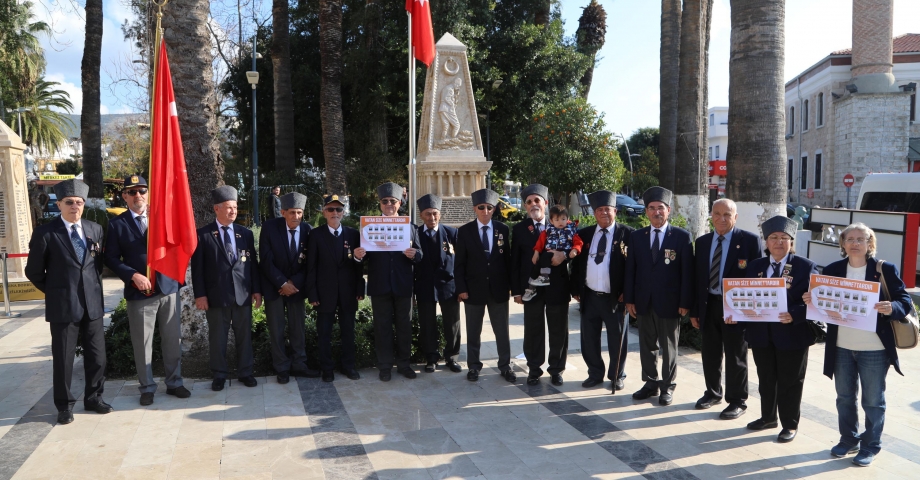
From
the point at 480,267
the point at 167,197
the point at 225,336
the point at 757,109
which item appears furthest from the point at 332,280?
the point at 757,109

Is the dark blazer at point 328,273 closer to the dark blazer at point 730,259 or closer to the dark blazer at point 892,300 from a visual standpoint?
the dark blazer at point 730,259

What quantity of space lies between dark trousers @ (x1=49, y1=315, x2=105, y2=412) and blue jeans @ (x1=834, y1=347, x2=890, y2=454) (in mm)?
6120

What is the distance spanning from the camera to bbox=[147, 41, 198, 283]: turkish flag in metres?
Answer: 5.82

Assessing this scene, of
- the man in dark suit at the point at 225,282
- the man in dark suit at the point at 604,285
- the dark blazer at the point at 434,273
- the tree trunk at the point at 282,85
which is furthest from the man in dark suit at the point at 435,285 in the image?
the tree trunk at the point at 282,85

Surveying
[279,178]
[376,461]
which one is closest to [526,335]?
[376,461]

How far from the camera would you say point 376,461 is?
15.2ft

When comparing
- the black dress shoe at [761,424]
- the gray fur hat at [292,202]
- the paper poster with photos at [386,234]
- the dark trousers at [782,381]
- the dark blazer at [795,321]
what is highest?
the gray fur hat at [292,202]

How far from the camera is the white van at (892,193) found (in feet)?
44.9

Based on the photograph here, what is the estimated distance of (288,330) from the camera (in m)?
6.75

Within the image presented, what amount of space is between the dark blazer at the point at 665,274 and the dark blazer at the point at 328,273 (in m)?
2.90

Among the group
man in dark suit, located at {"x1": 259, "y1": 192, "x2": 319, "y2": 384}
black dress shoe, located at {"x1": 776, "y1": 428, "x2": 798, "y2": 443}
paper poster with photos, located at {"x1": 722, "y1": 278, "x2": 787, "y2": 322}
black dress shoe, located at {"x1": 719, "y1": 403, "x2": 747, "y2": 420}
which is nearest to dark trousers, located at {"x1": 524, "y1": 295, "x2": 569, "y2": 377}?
black dress shoe, located at {"x1": 719, "y1": 403, "x2": 747, "y2": 420}

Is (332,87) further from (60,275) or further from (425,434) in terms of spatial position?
(425,434)

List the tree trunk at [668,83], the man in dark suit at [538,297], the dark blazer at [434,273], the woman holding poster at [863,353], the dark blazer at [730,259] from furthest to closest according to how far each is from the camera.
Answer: the tree trunk at [668,83] → the dark blazer at [434,273] → the man in dark suit at [538,297] → the dark blazer at [730,259] → the woman holding poster at [863,353]

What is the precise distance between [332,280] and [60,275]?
2.40 metres
